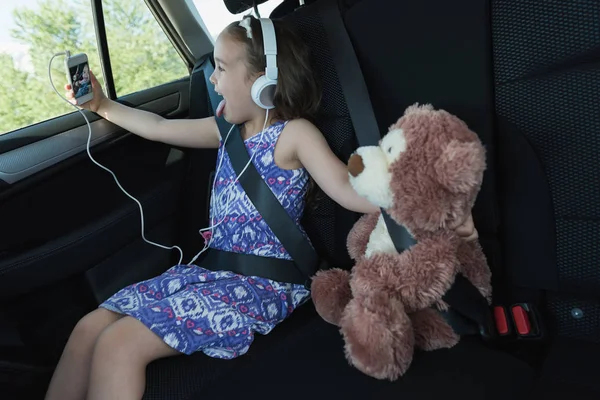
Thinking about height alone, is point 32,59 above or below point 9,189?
above

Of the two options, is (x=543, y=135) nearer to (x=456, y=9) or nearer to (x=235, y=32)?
(x=456, y=9)

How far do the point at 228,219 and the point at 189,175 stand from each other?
0.45 m

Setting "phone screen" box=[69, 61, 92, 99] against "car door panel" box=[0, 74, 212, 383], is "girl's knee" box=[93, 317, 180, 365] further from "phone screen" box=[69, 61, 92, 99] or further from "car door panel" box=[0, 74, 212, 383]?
"phone screen" box=[69, 61, 92, 99]

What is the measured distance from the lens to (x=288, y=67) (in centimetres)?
132

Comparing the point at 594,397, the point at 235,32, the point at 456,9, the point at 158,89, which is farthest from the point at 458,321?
the point at 158,89

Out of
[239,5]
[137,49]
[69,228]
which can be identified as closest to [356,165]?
[239,5]

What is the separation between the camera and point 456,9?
1.13 m

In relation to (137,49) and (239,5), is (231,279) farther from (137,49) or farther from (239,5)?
(137,49)

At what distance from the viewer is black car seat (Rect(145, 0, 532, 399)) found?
1.00 meters

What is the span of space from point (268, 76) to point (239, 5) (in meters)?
0.30

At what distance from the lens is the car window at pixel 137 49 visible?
1.88 m

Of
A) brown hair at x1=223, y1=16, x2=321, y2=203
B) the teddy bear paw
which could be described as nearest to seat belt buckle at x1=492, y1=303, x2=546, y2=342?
the teddy bear paw

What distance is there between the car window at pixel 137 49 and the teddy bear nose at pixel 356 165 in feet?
3.85

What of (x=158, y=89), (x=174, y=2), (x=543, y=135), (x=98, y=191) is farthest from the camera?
(x=174, y=2)
